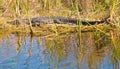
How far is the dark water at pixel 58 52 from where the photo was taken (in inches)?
169

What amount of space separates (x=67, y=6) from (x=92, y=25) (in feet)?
5.07

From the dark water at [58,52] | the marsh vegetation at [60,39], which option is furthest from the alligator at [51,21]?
the dark water at [58,52]

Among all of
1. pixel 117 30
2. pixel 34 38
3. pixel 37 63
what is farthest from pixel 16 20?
pixel 37 63

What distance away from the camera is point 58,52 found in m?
4.91

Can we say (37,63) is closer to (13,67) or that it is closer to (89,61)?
(13,67)

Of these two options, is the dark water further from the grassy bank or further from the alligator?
the grassy bank

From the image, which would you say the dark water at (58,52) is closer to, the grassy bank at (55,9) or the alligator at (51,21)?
the alligator at (51,21)

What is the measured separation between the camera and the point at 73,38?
5742 millimetres

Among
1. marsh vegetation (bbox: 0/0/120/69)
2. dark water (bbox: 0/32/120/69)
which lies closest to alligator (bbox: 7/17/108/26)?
marsh vegetation (bbox: 0/0/120/69)

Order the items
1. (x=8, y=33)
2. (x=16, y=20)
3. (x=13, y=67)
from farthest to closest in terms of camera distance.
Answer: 1. (x=16, y=20)
2. (x=8, y=33)
3. (x=13, y=67)

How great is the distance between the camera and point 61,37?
19.1ft

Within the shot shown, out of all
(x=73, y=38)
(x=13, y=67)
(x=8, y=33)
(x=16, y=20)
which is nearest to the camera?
(x=13, y=67)

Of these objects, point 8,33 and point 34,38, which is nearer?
point 34,38

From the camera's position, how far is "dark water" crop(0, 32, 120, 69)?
430cm
